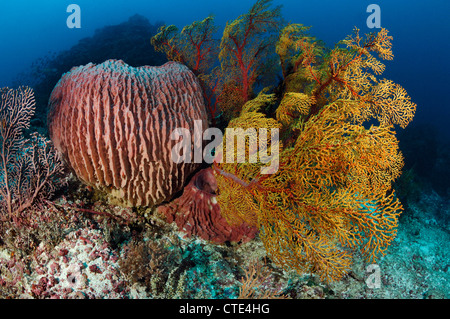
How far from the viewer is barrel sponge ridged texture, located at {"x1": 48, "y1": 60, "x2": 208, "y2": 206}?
3.05 meters

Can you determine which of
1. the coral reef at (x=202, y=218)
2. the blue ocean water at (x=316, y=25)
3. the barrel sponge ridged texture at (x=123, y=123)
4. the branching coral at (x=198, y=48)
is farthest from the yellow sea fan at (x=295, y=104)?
the blue ocean water at (x=316, y=25)

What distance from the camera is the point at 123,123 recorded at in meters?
3.08

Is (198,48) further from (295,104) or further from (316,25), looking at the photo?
(316,25)

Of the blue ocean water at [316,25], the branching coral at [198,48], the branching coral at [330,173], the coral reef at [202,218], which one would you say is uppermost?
the blue ocean water at [316,25]

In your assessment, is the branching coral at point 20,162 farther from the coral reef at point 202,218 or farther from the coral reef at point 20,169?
the coral reef at point 202,218

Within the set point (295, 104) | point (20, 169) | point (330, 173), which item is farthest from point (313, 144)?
point (20, 169)

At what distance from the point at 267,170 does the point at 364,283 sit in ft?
9.50

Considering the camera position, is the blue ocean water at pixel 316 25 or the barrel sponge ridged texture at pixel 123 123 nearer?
the barrel sponge ridged texture at pixel 123 123

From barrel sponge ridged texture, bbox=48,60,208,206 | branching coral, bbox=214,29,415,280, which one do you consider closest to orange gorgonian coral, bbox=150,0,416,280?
branching coral, bbox=214,29,415,280

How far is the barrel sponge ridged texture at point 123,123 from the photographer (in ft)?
10.0

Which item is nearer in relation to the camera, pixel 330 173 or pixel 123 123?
pixel 330 173

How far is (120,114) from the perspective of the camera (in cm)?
306
